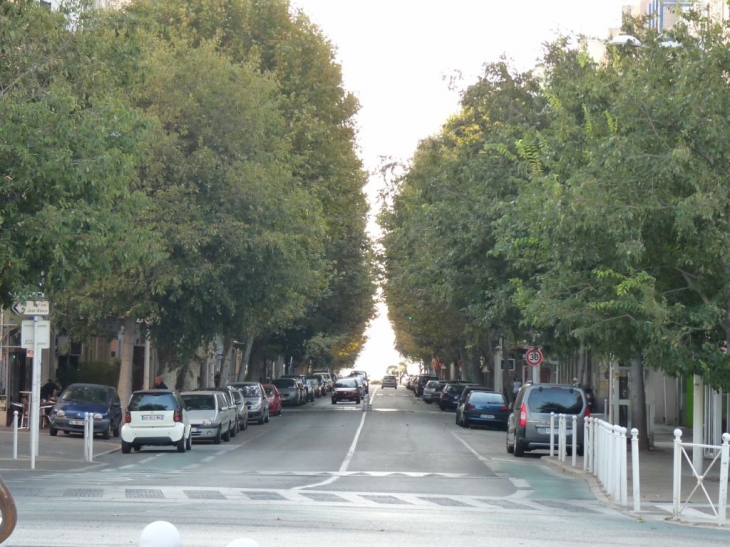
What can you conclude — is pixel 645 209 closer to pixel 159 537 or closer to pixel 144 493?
pixel 144 493

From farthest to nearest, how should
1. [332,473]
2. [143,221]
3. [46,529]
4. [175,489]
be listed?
[143,221]
[332,473]
[175,489]
[46,529]

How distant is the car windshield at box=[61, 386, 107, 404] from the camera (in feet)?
121

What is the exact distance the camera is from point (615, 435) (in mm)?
19062

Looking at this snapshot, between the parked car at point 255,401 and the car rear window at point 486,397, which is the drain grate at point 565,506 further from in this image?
the parked car at point 255,401

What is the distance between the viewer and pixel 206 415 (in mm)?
34562

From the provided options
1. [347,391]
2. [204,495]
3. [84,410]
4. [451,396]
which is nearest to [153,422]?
[84,410]

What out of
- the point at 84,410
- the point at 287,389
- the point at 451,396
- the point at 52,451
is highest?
the point at 287,389

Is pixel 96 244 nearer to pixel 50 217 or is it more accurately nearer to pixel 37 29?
pixel 50 217

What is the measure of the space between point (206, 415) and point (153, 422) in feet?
15.4

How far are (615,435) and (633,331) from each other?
3.05m

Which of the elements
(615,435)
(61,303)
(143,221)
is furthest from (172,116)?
(615,435)

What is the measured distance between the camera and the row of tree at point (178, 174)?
20.0m

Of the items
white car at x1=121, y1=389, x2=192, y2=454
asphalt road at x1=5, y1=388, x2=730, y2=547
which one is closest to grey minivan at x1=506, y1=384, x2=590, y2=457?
asphalt road at x1=5, y1=388, x2=730, y2=547

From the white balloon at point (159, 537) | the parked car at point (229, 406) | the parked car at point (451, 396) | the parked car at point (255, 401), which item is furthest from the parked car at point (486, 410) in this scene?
the white balloon at point (159, 537)
